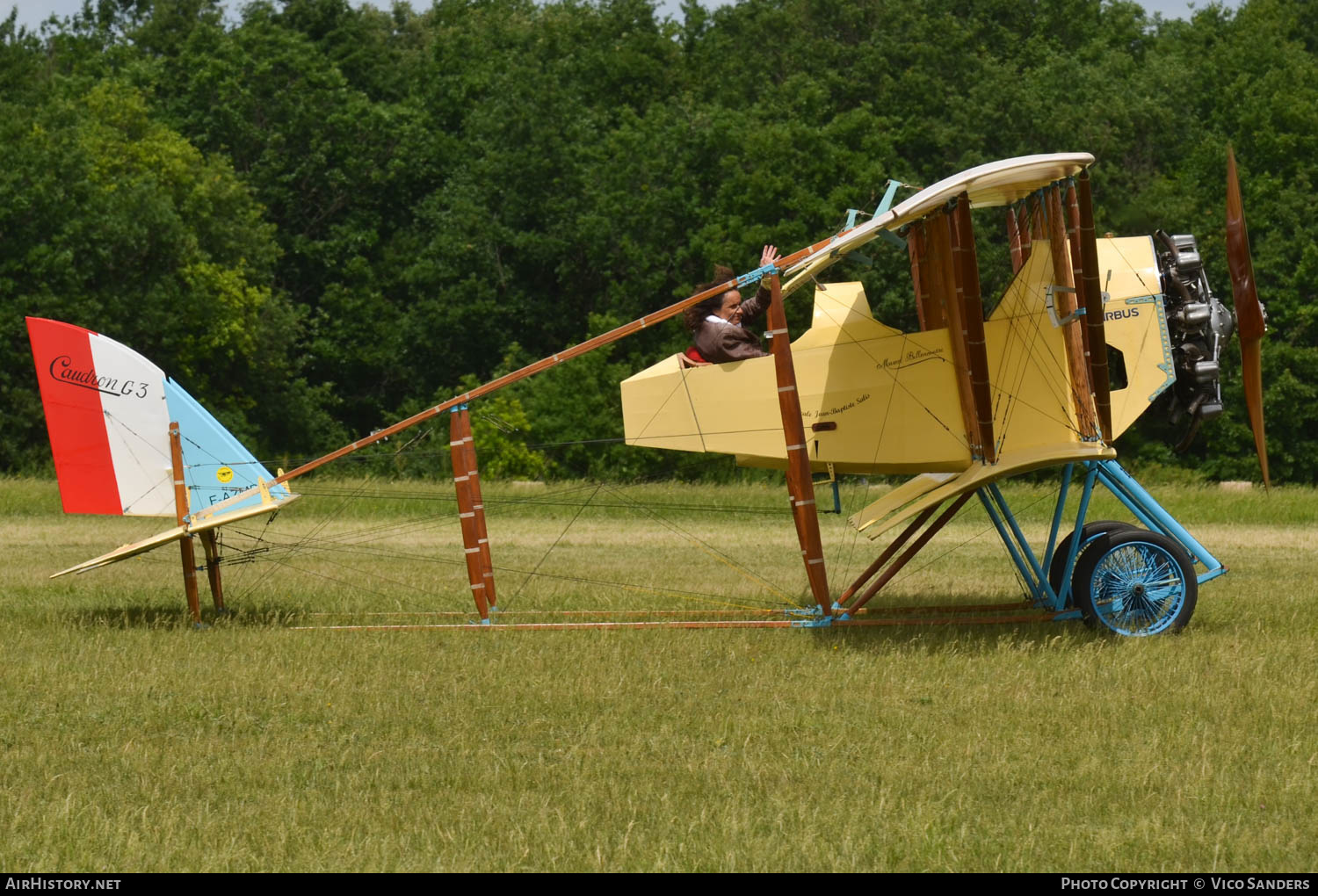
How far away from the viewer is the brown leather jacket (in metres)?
11.2

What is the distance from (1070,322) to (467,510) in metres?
4.59

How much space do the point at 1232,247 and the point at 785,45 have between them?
49.2 metres

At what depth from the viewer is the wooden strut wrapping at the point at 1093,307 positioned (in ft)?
32.2

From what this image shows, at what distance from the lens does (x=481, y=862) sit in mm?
5645

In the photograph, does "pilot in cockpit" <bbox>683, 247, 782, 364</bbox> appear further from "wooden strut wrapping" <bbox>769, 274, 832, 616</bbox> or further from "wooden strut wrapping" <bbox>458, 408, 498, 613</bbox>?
"wooden strut wrapping" <bbox>458, 408, 498, 613</bbox>

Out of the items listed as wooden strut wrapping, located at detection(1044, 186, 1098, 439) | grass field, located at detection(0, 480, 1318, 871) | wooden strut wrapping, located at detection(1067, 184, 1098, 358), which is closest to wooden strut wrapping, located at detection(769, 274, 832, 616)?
grass field, located at detection(0, 480, 1318, 871)

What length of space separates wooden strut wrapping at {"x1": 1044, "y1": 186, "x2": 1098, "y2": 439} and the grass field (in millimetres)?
1609

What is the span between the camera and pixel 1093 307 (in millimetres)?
10000

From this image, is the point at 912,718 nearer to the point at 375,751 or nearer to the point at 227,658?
the point at 375,751

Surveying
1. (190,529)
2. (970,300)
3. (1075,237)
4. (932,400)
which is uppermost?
(1075,237)

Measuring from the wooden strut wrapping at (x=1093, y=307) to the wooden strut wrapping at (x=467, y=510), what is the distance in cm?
459

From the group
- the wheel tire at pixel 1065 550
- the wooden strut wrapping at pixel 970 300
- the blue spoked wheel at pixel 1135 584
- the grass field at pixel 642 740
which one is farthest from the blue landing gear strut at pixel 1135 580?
the wooden strut wrapping at pixel 970 300

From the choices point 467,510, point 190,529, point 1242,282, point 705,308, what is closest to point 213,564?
point 190,529

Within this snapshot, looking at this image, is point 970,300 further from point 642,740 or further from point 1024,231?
point 642,740
